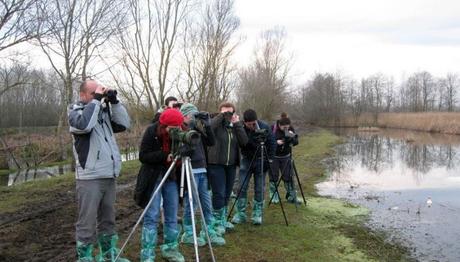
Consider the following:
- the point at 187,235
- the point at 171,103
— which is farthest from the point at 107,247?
the point at 171,103

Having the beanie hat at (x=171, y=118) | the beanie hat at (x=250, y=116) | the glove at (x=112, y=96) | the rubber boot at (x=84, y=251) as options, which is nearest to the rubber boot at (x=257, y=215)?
the beanie hat at (x=250, y=116)

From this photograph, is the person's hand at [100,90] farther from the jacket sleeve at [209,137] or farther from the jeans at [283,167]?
the jeans at [283,167]

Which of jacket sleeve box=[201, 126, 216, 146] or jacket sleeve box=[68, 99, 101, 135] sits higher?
jacket sleeve box=[68, 99, 101, 135]

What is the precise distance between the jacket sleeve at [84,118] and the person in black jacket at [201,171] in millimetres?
1247

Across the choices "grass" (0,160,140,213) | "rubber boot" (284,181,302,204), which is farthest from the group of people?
"grass" (0,160,140,213)

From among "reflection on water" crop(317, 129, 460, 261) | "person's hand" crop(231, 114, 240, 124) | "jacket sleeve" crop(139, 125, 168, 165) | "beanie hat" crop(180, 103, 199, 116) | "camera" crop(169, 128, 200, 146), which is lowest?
"reflection on water" crop(317, 129, 460, 261)

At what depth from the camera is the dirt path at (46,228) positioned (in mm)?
5469

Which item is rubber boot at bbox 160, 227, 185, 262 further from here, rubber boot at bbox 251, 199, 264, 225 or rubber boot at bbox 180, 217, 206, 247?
rubber boot at bbox 251, 199, 264, 225

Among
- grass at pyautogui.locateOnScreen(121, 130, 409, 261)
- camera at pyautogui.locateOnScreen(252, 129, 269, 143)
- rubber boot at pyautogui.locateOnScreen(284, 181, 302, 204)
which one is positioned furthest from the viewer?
rubber boot at pyautogui.locateOnScreen(284, 181, 302, 204)

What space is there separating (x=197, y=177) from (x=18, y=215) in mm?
3978

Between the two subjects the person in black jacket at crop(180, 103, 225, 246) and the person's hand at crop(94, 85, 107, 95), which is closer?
the person's hand at crop(94, 85, 107, 95)

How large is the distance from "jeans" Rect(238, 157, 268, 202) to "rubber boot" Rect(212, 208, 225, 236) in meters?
0.75

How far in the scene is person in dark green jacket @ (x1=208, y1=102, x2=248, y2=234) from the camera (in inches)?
239

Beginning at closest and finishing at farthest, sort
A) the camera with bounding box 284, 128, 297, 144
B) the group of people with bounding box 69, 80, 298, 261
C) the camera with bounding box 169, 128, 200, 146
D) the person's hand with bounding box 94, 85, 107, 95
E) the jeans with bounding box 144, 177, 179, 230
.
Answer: the group of people with bounding box 69, 80, 298, 261
the person's hand with bounding box 94, 85, 107, 95
the camera with bounding box 169, 128, 200, 146
the jeans with bounding box 144, 177, 179, 230
the camera with bounding box 284, 128, 297, 144
